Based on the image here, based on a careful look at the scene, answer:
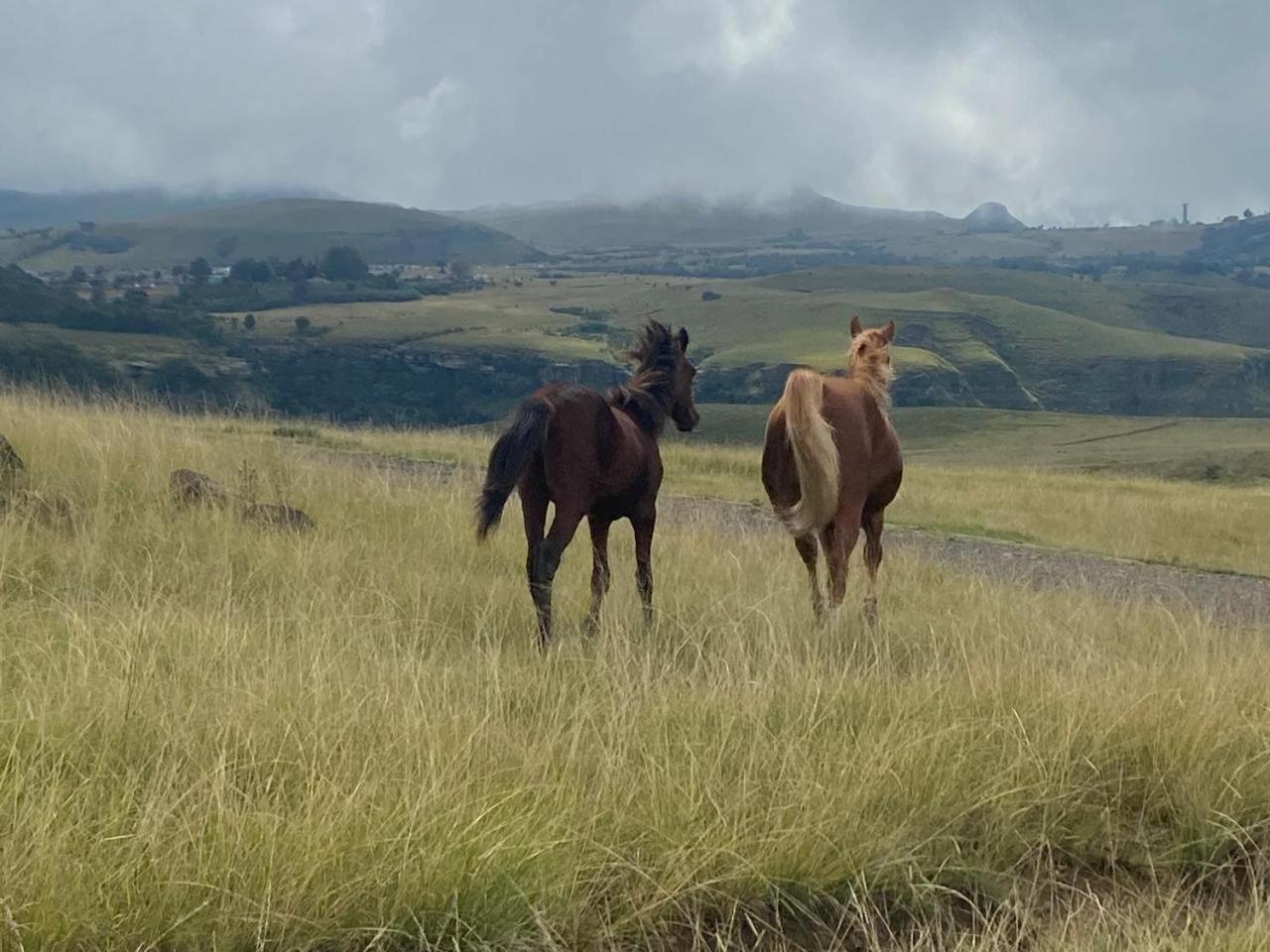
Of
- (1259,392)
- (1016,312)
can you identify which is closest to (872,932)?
(1259,392)

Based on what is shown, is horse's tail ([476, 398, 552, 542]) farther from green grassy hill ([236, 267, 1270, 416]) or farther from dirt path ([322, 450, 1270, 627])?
green grassy hill ([236, 267, 1270, 416])

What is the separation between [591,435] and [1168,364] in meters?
147

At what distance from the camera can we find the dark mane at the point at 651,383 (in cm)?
728

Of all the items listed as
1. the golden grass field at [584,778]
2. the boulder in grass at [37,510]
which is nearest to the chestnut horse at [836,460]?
the golden grass field at [584,778]

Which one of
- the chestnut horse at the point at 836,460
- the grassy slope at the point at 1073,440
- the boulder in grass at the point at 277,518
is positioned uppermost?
the chestnut horse at the point at 836,460

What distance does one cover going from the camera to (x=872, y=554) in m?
7.49

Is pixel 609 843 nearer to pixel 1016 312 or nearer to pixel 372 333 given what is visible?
pixel 372 333

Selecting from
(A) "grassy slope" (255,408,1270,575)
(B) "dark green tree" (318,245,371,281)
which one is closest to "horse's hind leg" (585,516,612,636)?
(A) "grassy slope" (255,408,1270,575)

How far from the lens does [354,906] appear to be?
2812mm

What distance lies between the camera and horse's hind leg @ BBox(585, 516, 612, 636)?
637 centimetres

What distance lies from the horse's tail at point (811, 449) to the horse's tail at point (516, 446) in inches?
65.0

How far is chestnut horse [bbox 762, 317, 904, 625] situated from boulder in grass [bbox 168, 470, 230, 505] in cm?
429

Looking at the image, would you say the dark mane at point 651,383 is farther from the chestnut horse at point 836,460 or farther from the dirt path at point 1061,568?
the dirt path at point 1061,568

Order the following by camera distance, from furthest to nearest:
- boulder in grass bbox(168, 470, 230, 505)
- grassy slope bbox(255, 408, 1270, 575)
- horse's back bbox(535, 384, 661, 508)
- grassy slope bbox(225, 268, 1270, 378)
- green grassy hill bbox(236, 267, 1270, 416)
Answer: grassy slope bbox(225, 268, 1270, 378), green grassy hill bbox(236, 267, 1270, 416), grassy slope bbox(255, 408, 1270, 575), boulder in grass bbox(168, 470, 230, 505), horse's back bbox(535, 384, 661, 508)
